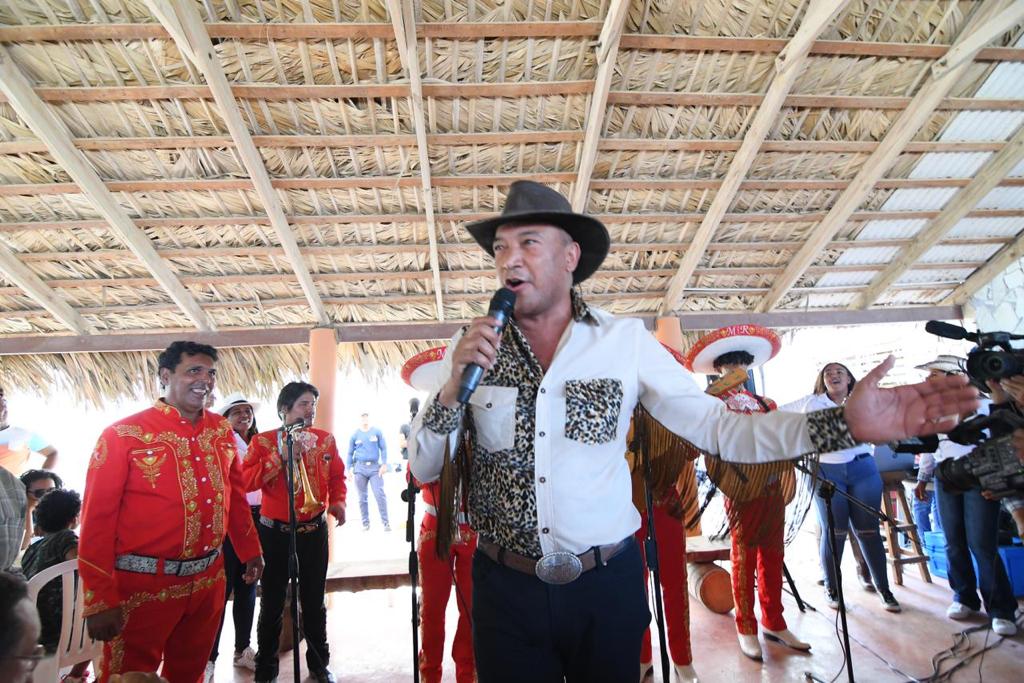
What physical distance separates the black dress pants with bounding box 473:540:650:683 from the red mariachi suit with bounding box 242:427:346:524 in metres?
2.43

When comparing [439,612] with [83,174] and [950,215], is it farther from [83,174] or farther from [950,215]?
[950,215]

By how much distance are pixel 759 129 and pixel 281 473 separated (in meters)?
5.00

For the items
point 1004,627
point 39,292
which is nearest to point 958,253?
point 1004,627

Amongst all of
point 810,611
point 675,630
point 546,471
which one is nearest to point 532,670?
point 546,471

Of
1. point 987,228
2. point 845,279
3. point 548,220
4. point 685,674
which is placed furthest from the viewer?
point 845,279

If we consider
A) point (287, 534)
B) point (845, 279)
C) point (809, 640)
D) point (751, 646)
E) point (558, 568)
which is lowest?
point (809, 640)

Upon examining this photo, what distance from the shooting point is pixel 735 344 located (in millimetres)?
4070

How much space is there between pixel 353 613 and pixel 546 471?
449cm

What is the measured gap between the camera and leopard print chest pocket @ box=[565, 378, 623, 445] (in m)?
1.47

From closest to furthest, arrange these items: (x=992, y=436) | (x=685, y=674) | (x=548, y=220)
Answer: (x=548, y=220), (x=992, y=436), (x=685, y=674)

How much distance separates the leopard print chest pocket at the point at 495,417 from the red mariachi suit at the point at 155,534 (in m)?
1.79

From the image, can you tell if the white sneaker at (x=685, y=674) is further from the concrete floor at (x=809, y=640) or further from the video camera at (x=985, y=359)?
the video camera at (x=985, y=359)

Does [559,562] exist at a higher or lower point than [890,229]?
lower

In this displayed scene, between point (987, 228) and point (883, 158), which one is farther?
point (987, 228)
